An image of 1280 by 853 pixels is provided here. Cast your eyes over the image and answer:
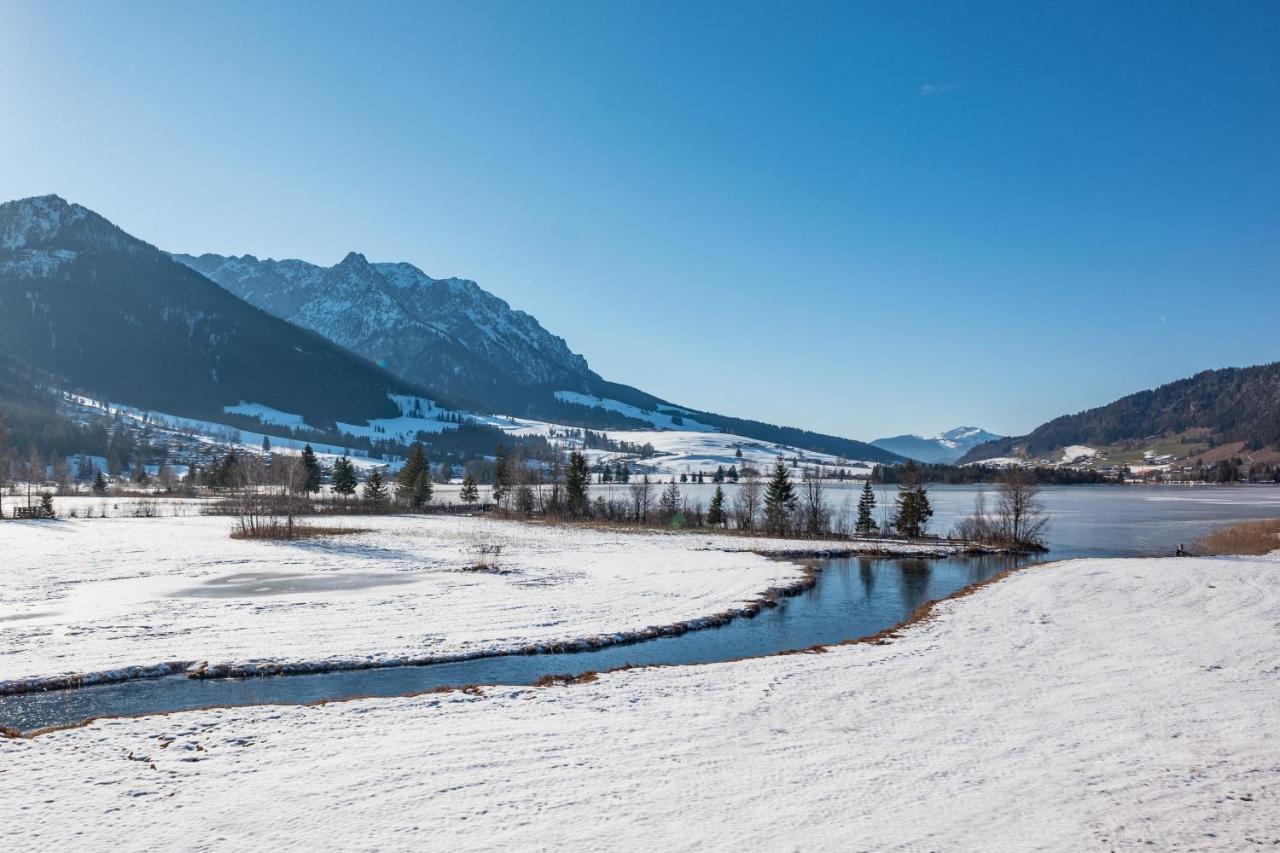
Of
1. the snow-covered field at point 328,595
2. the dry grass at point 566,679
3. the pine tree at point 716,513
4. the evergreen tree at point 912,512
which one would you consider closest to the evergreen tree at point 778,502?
the pine tree at point 716,513

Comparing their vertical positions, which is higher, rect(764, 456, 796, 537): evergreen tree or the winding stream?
rect(764, 456, 796, 537): evergreen tree

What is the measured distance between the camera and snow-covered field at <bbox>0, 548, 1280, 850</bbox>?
8.76 metres

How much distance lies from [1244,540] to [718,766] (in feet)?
223

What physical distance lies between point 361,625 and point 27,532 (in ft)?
166

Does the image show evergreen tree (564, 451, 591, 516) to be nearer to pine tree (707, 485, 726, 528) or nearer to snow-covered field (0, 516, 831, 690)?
pine tree (707, 485, 726, 528)

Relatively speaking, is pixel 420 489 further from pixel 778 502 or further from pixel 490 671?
pixel 490 671

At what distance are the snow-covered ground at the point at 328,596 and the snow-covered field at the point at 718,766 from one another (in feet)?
20.4

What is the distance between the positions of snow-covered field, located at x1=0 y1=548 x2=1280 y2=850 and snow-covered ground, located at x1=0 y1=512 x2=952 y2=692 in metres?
6.21

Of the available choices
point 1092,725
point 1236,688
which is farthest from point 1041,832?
point 1236,688

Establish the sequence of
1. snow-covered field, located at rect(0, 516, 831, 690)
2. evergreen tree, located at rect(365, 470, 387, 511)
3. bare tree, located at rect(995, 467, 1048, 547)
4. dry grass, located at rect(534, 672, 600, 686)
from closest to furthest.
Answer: dry grass, located at rect(534, 672, 600, 686) → snow-covered field, located at rect(0, 516, 831, 690) → bare tree, located at rect(995, 467, 1048, 547) → evergreen tree, located at rect(365, 470, 387, 511)

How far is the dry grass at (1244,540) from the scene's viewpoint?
52688mm

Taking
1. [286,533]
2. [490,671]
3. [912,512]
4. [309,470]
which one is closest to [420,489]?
[309,470]

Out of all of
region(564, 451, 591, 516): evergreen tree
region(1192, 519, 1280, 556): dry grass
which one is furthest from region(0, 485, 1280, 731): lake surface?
region(564, 451, 591, 516): evergreen tree

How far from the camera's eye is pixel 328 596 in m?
29.1
